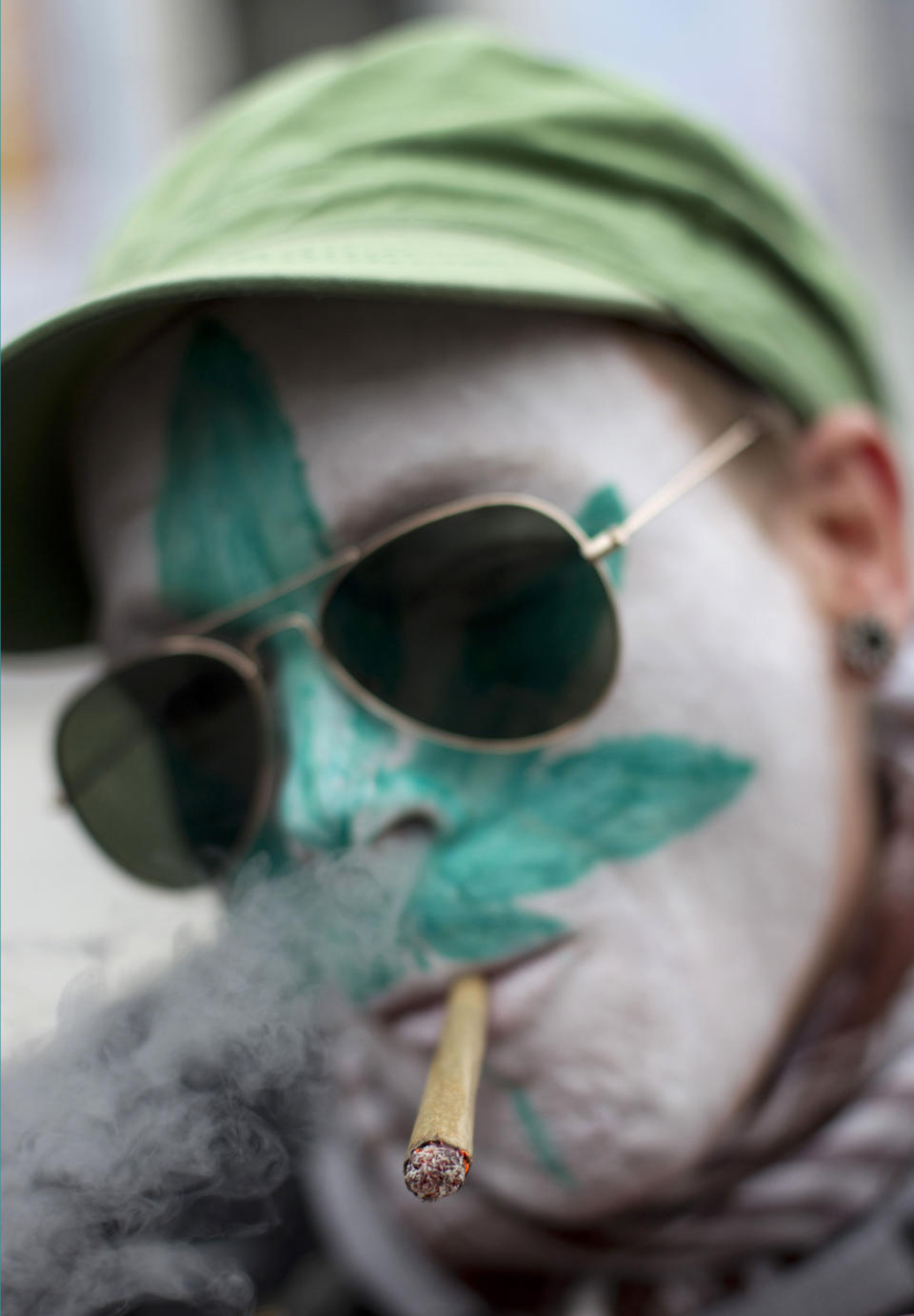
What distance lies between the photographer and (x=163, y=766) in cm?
104

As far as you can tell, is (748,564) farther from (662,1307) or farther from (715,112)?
(715,112)

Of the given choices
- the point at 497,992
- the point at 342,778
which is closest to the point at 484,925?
the point at 497,992

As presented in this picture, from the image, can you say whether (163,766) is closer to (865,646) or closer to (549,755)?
(549,755)

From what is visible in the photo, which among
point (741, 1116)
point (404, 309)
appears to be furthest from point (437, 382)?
point (741, 1116)

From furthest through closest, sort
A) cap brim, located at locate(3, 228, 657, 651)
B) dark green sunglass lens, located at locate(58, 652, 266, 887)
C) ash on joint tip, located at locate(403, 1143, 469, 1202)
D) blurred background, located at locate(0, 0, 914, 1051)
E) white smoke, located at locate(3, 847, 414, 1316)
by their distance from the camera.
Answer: blurred background, located at locate(0, 0, 914, 1051) < dark green sunglass lens, located at locate(58, 652, 266, 887) < cap brim, located at locate(3, 228, 657, 651) < white smoke, located at locate(3, 847, 414, 1316) < ash on joint tip, located at locate(403, 1143, 469, 1202)

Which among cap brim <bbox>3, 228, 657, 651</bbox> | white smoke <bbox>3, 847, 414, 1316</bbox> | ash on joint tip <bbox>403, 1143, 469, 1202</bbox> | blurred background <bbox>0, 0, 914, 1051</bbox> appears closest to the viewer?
ash on joint tip <bbox>403, 1143, 469, 1202</bbox>

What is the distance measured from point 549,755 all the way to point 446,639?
0.43ft

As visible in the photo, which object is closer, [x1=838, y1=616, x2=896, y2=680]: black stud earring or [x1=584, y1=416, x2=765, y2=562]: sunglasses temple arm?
[x1=584, y1=416, x2=765, y2=562]: sunglasses temple arm

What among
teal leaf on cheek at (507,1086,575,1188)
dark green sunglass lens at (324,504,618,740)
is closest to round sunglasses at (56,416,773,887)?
dark green sunglass lens at (324,504,618,740)

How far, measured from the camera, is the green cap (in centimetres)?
91

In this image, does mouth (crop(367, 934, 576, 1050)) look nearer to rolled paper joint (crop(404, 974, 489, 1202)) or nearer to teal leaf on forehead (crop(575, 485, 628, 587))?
rolled paper joint (crop(404, 974, 489, 1202))

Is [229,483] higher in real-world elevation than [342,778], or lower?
higher

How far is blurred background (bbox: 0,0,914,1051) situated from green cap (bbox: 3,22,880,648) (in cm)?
155

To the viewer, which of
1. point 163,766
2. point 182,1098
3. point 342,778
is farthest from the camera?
point 163,766
